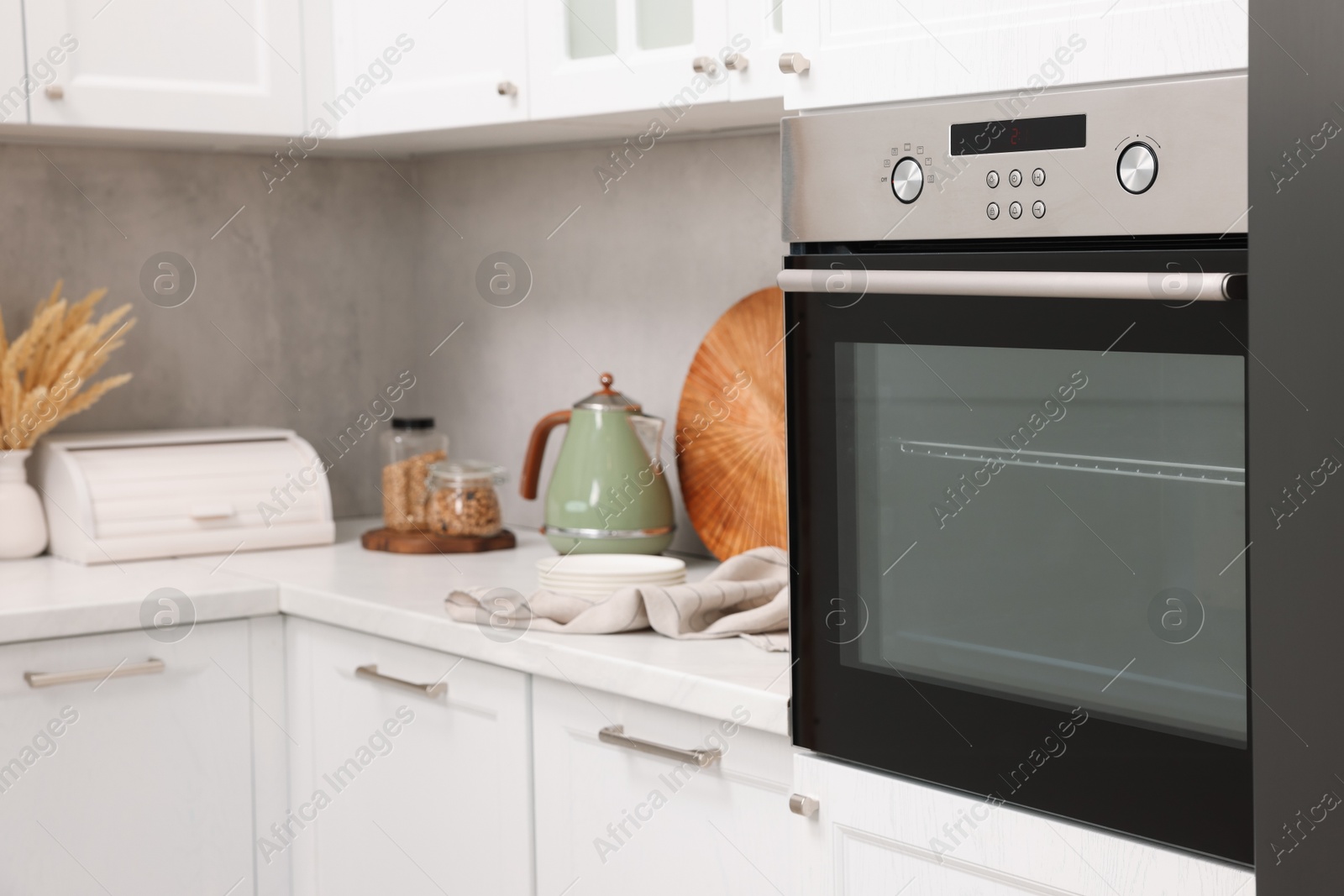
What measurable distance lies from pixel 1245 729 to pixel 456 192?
1862 millimetres

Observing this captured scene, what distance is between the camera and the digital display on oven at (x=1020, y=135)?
0.98 meters

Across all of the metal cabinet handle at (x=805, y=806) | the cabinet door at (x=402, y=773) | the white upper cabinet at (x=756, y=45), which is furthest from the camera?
the cabinet door at (x=402, y=773)

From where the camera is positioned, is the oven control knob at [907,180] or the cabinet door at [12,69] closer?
the oven control knob at [907,180]

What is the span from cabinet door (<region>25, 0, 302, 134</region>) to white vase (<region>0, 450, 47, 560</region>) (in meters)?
0.53

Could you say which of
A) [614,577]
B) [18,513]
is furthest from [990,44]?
[18,513]

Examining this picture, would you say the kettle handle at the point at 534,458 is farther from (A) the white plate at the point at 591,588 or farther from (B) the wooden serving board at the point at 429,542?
(A) the white plate at the point at 591,588

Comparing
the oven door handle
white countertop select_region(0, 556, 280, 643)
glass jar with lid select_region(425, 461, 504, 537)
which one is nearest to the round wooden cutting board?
glass jar with lid select_region(425, 461, 504, 537)

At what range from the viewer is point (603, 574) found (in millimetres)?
1719

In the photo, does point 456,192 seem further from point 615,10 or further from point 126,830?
point 126,830

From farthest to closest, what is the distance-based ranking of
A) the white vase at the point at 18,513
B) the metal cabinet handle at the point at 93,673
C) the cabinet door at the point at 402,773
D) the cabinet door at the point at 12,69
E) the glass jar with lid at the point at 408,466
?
the glass jar with lid at the point at 408,466, the white vase at the point at 18,513, the cabinet door at the point at 12,69, the metal cabinet handle at the point at 93,673, the cabinet door at the point at 402,773

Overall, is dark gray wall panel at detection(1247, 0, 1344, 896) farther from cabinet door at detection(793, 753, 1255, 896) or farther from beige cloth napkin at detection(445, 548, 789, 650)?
beige cloth napkin at detection(445, 548, 789, 650)

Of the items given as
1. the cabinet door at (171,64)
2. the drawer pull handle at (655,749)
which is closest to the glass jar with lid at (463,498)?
the cabinet door at (171,64)

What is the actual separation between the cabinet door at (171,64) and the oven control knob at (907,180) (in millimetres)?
1266

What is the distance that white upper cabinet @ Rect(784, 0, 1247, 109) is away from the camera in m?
0.92
